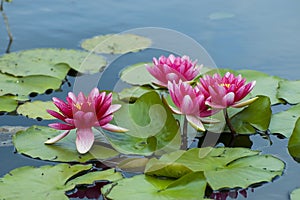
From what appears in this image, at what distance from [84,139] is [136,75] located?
1.84 ft

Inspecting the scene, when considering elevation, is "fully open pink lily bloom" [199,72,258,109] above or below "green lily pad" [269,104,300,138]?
above

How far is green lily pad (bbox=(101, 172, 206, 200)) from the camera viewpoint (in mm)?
1218

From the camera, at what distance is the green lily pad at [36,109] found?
1.69 metres

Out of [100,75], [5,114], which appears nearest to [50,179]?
[5,114]

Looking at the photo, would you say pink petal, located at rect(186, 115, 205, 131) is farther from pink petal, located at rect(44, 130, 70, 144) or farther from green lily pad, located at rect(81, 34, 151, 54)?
green lily pad, located at rect(81, 34, 151, 54)

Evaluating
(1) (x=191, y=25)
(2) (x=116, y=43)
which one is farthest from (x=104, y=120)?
(1) (x=191, y=25)

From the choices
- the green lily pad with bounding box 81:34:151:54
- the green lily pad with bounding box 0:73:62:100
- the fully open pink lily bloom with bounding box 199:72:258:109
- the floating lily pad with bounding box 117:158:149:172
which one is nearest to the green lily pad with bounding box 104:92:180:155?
the floating lily pad with bounding box 117:158:149:172

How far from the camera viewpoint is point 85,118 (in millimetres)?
1411

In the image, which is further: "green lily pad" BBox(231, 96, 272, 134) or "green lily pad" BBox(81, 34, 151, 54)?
"green lily pad" BBox(81, 34, 151, 54)

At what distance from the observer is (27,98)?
71.6 inches

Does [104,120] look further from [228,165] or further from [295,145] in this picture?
[295,145]

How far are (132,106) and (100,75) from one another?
0.50 m

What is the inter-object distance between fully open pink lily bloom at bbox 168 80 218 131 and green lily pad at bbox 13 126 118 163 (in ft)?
0.74

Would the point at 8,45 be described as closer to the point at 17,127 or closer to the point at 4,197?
the point at 17,127
